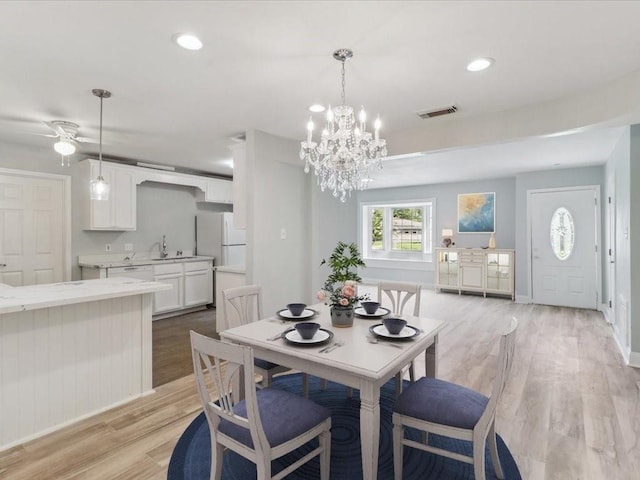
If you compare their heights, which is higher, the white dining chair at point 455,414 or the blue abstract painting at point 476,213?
the blue abstract painting at point 476,213

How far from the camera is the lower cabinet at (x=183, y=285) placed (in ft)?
17.1

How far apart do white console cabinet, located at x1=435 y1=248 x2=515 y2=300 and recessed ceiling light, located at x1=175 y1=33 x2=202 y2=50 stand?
628cm

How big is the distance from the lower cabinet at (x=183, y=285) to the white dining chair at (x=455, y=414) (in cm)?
436

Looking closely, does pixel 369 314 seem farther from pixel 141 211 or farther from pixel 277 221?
pixel 141 211

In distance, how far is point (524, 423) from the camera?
2.45 meters

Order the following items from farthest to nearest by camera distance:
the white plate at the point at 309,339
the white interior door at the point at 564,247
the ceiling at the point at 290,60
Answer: the white interior door at the point at 564,247 → the white plate at the point at 309,339 → the ceiling at the point at 290,60

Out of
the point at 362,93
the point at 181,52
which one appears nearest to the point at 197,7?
the point at 181,52

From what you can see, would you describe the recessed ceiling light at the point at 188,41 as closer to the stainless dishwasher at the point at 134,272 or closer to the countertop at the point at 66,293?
the countertop at the point at 66,293

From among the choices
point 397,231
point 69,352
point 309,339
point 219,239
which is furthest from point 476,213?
point 69,352

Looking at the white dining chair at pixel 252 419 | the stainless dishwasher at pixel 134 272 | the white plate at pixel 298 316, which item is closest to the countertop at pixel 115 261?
the stainless dishwasher at pixel 134 272

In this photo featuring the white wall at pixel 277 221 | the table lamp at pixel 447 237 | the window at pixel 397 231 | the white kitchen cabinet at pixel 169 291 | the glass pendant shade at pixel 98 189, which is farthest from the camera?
the window at pixel 397 231

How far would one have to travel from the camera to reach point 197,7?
1.73 m

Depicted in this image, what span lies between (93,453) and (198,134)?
309cm

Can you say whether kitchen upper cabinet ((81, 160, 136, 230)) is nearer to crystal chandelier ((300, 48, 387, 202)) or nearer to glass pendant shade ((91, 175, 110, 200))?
glass pendant shade ((91, 175, 110, 200))
